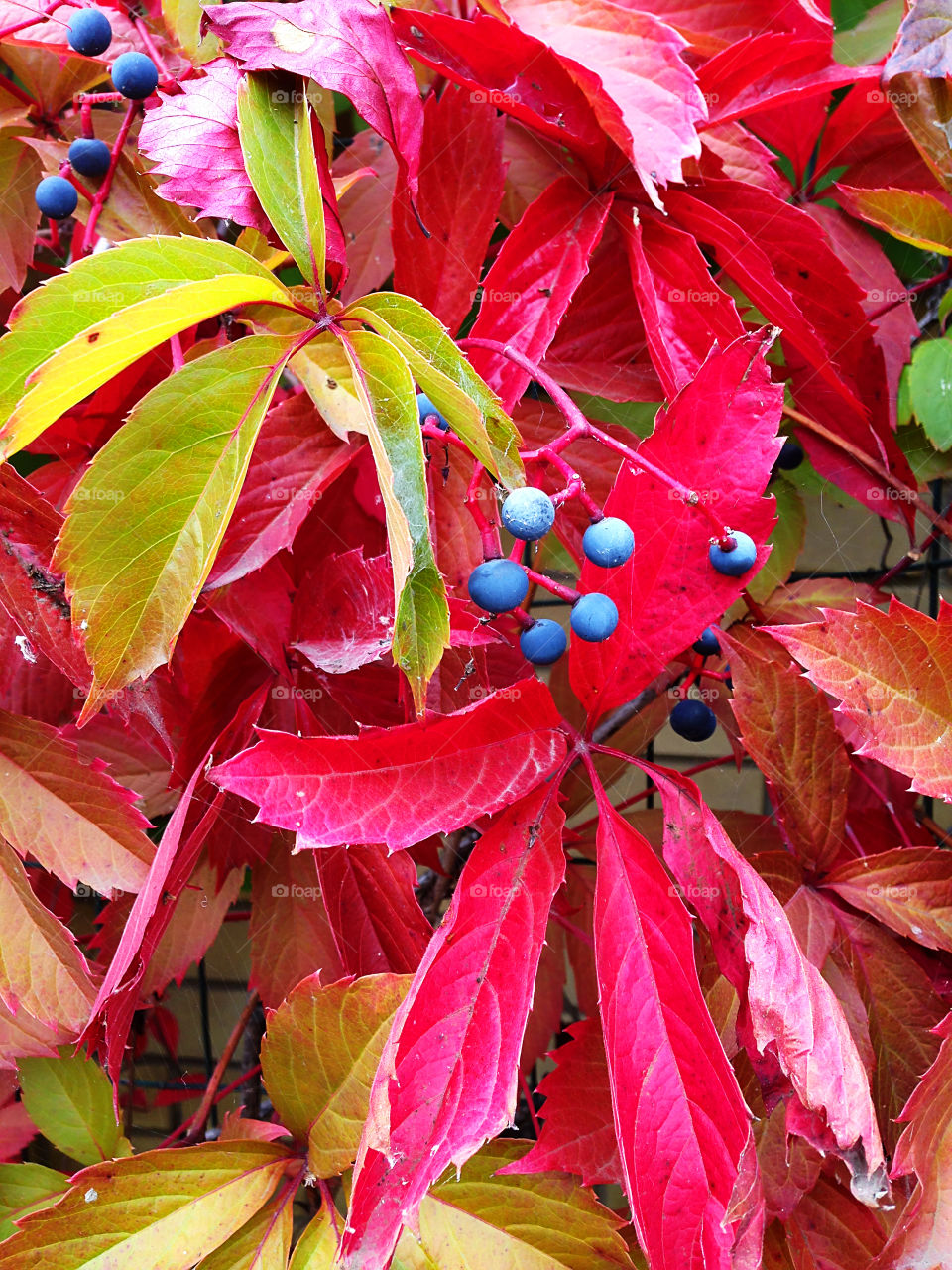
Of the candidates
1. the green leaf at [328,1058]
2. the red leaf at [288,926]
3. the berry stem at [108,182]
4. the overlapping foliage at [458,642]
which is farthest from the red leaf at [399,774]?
the berry stem at [108,182]

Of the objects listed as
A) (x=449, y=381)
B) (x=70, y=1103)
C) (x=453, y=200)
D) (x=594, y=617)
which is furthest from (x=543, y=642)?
(x=70, y=1103)

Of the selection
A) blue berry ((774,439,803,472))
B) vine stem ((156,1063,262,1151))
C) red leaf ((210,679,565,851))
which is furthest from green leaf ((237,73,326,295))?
vine stem ((156,1063,262,1151))

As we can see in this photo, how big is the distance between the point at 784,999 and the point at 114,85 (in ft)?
1.94

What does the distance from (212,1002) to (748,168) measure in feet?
3.67

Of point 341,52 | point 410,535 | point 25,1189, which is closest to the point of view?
point 410,535

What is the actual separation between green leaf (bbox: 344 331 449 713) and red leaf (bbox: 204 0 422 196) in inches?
6.1

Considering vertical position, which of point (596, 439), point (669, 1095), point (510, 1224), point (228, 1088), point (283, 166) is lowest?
point (228, 1088)

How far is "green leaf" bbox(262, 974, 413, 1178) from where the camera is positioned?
49cm

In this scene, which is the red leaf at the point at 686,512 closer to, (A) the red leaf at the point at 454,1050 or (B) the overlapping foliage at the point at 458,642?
(B) the overlapping foliage at the point at 458,642

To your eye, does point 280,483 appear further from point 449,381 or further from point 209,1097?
point 209,1097

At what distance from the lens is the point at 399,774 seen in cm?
43

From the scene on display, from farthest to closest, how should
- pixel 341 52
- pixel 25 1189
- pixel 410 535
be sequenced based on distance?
pixel 25 1189 < pixel 341 52 < pixel 410 535

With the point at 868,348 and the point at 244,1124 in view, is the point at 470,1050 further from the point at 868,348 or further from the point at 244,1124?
the point at 868,348

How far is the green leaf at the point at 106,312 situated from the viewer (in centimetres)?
36
